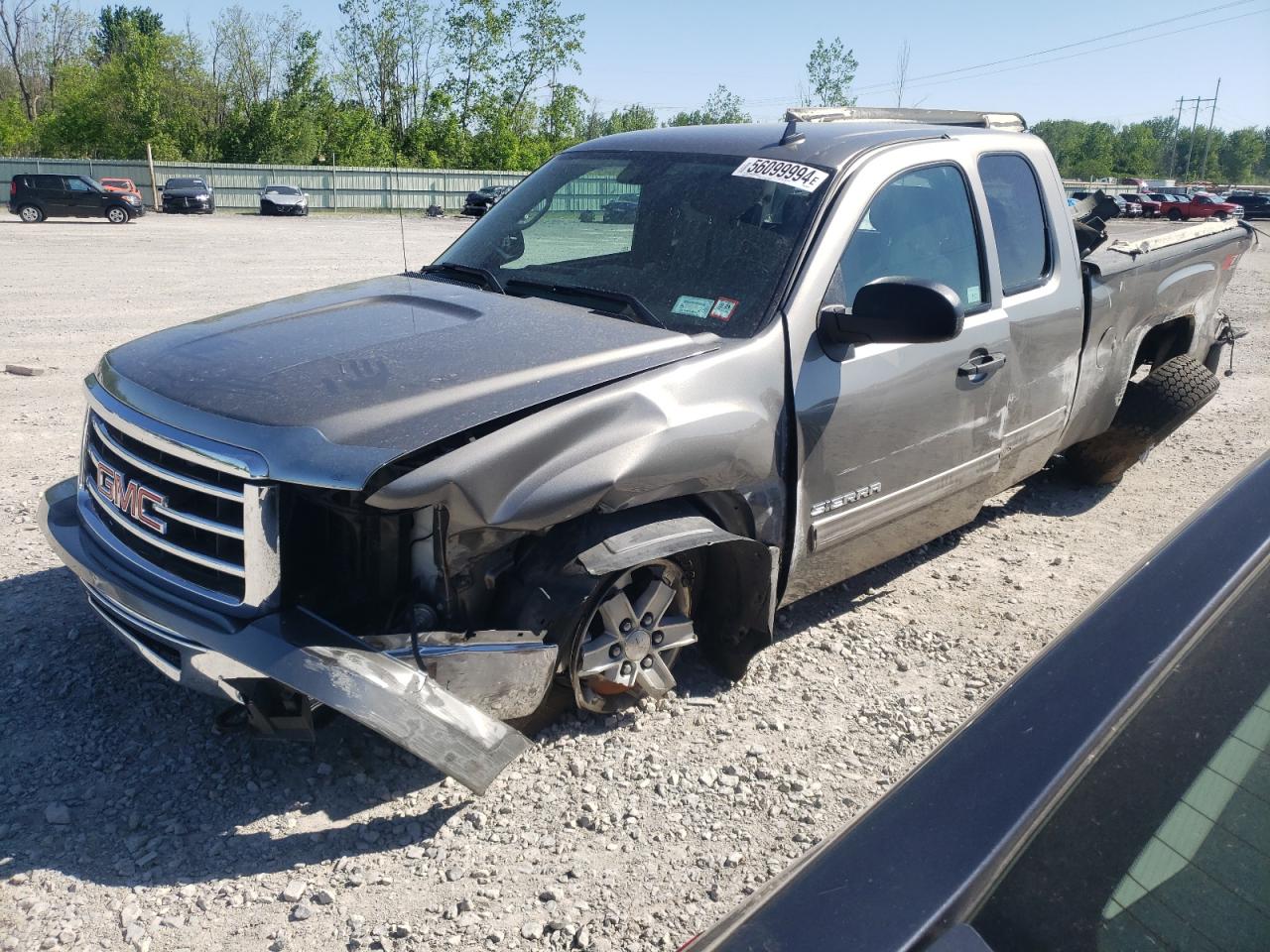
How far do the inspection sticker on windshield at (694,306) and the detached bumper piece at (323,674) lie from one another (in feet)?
4.26

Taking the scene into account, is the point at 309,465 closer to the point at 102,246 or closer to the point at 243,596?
the point at 243,596

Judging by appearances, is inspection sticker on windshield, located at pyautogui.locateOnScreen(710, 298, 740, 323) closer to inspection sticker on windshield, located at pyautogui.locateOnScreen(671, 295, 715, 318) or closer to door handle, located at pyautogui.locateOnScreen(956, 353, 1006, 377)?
inspection sticker on windshield, located at pyautogui.locateOnScreen(671, 295, 715, 318)

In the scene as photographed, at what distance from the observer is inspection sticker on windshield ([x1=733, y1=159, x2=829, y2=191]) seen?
3.86 meters

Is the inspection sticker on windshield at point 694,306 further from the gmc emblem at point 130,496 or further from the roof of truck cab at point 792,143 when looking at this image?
the gmc emblem at point 130,496

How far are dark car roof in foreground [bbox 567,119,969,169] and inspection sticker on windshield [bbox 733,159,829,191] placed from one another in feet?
0.14

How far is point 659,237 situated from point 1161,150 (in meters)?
126

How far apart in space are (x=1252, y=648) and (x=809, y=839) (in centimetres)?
194

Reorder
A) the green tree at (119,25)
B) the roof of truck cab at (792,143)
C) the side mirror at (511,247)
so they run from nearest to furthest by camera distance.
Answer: the roof of truck cab at (792,143) → the side mirror at (511,247) → the green tree at (119,25)

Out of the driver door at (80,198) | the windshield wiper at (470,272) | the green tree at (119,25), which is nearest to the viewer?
the windshield wiper at (470,272)

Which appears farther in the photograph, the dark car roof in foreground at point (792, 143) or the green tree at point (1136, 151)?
the green tree at point (1136, 151)

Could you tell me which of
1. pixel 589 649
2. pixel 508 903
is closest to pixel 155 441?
pixel 589 649

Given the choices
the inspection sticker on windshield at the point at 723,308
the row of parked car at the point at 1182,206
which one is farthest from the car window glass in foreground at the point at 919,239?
the row of parked car at the point at 1182,206

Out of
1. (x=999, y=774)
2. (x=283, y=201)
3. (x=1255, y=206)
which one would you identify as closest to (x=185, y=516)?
(x=999, y=774)

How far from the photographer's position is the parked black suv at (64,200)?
33500 millimetres
